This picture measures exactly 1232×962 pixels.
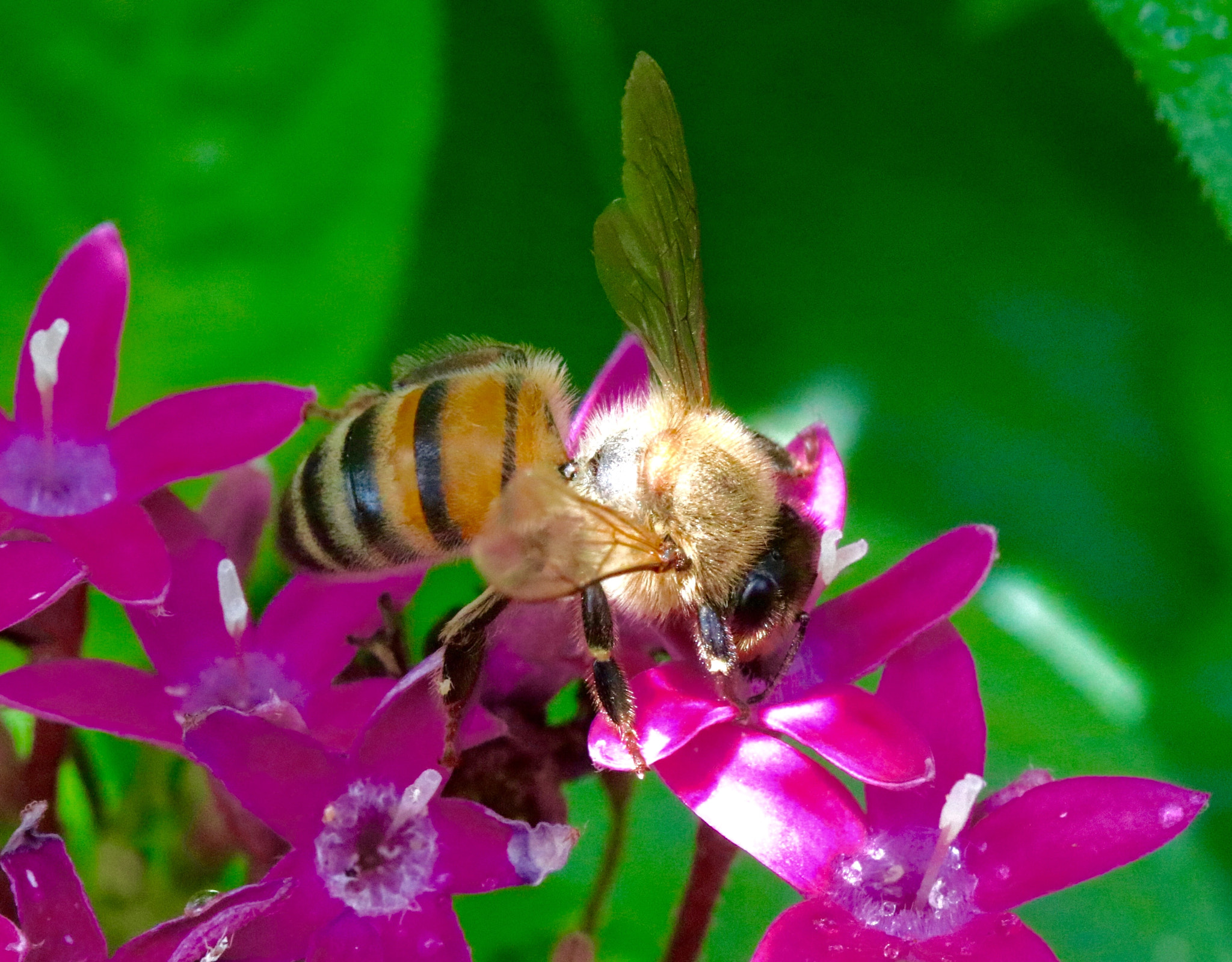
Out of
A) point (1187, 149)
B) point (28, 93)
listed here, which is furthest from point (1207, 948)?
point (28, 93)

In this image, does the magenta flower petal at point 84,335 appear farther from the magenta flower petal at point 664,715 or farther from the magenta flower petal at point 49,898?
the magenta flower petal at point 664,715

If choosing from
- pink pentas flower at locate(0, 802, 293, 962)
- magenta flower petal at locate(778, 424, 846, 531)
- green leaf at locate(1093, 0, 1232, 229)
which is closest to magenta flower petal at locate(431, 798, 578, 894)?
pink pentas flower at locate(0, 802, 293, 962)

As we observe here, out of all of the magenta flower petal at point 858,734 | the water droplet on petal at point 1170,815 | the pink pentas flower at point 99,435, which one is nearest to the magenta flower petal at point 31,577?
the pink pentas flower at point 99,435

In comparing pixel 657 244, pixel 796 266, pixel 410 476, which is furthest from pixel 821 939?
pixel 796 266

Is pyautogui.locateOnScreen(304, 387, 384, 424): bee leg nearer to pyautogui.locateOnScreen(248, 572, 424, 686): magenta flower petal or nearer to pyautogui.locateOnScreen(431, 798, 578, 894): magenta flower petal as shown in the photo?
pyautogui.locateOnScreen(248, 572, 424, 686): magenta flower petal

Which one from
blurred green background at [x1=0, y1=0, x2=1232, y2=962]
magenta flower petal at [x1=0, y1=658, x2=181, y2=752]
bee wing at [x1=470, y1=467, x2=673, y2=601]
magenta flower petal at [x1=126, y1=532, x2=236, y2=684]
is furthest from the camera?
blurred green background at [x1=0, y1=0, x2=1232, y2=962]

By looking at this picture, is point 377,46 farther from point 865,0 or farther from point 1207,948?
point 1207,948

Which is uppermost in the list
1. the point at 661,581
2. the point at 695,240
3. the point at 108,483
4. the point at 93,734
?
the point at 695,240
